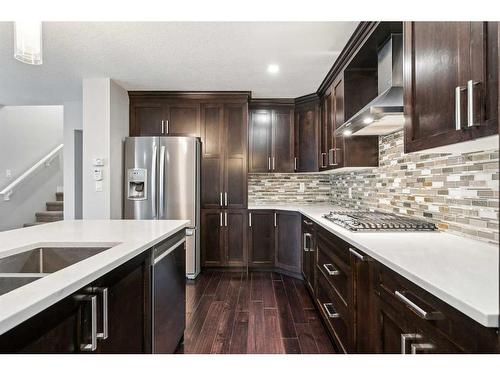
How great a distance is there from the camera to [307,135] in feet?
10.9

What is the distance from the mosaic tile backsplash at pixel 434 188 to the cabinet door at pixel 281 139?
0.69m

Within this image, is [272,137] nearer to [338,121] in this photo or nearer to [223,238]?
[338,121]

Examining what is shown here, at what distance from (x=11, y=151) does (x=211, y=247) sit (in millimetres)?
2485

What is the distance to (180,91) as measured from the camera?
314 centimetres

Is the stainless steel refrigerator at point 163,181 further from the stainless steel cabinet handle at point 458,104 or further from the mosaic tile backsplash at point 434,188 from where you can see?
the stainless steel cabinet handle at point 458,104

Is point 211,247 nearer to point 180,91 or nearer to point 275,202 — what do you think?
point 275,202

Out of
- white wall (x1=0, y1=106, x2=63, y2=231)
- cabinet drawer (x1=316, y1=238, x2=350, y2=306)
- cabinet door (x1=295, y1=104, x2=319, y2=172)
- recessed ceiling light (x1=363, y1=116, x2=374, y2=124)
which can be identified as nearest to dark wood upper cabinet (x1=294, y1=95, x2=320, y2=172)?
cabinet door (x1=295, y1=104, x2=319, y2=172)

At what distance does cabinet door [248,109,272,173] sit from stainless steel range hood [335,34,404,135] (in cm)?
155

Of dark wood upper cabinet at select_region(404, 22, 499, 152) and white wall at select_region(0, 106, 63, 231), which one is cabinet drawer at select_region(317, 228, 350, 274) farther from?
white wall at select_region(0, 106, 63, 231)

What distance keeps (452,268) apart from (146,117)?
3.27 meters

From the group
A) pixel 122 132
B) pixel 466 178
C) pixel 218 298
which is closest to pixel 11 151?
pixel 466 178

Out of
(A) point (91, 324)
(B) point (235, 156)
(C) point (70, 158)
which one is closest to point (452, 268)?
(A) point (91, 324)

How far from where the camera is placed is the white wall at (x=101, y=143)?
270 cm
